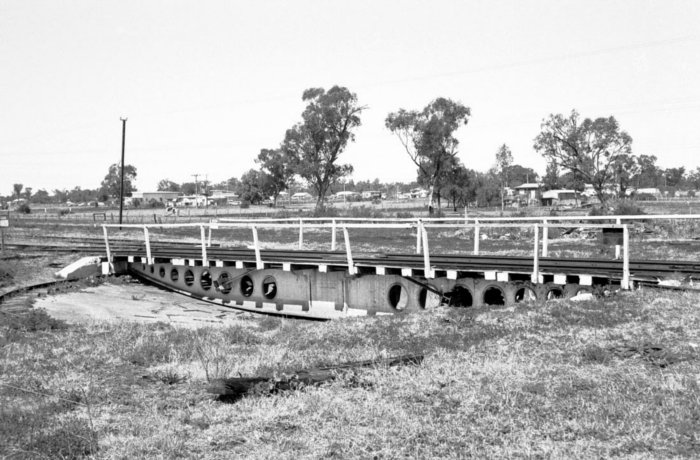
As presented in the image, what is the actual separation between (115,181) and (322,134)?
11908cm

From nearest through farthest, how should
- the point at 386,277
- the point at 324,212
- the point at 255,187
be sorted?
1. the point at 386,277
2. the point at 324,212
3. the point at 255,187

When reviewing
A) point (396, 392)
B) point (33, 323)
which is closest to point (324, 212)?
point (33, 323)

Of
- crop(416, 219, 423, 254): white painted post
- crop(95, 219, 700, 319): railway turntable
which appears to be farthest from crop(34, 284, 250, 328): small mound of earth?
crop(416, 219, 423, 254): white painted post

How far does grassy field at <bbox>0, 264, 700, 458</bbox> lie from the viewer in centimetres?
571

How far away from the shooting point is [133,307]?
18.8 metres

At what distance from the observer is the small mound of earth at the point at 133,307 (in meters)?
16.3

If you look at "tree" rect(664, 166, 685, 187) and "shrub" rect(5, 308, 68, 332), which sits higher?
"tree" rect(664, 166, 685, 187)

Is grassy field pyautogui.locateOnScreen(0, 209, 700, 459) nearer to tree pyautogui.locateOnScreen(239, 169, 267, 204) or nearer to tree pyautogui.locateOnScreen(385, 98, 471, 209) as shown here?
tree pyautogui.locateOnScreen(385, 98, 471, 209)

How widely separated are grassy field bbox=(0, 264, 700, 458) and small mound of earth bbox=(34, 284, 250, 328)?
5.04 metres

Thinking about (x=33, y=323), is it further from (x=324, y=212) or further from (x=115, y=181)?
(x=115, y=181)

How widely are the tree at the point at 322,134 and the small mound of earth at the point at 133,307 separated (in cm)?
5353

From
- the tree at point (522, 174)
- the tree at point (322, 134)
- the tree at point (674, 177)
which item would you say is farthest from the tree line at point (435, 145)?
the tree at point (674, 177)

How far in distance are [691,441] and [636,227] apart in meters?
30.7

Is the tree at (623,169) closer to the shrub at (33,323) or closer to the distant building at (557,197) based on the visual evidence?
the distant building at (557,197)
